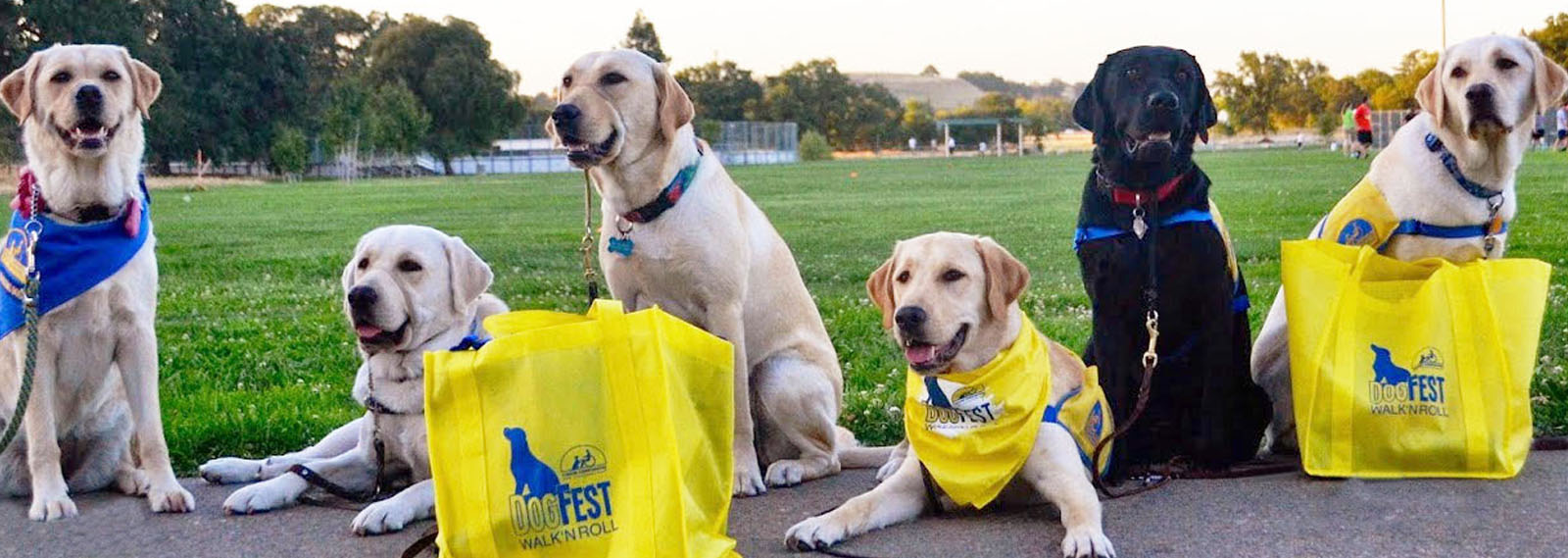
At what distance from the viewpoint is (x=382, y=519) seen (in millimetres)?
4234

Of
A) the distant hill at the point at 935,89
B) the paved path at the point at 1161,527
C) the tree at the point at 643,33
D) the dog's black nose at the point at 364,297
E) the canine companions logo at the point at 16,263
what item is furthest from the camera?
the distant hill at the point at 935,89

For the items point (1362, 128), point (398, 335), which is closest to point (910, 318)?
point (398, 335)

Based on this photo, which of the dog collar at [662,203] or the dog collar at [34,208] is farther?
the dog collar at [662,203]

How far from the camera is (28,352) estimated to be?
4.45m

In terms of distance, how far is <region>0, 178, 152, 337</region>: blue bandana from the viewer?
4488 mm

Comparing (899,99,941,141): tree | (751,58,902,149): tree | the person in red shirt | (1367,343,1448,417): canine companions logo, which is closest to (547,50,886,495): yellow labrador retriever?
(1367,343,1448,417): canine companions logo

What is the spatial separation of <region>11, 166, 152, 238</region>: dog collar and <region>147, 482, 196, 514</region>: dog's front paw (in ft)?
2.78

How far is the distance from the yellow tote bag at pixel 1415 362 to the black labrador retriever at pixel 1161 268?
277 mm

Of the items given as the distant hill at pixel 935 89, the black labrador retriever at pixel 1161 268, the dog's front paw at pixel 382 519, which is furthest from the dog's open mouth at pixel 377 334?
the distant hill at pixel 935 89

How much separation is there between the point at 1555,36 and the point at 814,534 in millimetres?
51821

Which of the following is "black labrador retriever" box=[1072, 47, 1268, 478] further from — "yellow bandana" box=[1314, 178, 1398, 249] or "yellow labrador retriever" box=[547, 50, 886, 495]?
"yellow labrador retriever" box=[547, 50, 886, 495]

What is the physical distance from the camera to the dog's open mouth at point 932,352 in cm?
425

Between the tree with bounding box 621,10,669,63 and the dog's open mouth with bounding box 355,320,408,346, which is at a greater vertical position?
the tree with bounding box 621,10,669,63

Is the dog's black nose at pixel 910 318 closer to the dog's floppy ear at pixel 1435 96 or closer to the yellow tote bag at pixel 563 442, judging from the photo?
the yellow tote bag at pixel 563 442
